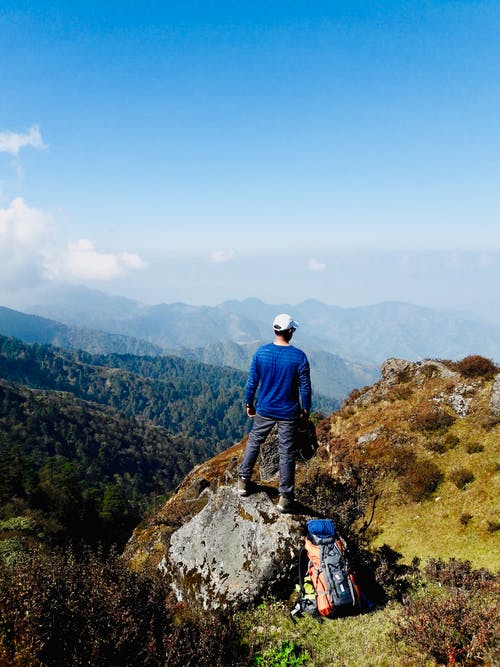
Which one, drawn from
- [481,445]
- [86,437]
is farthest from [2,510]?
[86,437]

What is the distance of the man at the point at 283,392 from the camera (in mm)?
8008

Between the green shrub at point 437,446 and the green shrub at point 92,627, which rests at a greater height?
the green shrub at point 92,627

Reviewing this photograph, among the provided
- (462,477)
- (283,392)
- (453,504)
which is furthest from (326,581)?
(462,477)

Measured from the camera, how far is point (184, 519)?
14461mm

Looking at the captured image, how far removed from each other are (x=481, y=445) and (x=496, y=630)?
9412 mm

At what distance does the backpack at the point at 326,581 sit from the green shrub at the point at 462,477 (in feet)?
22.8

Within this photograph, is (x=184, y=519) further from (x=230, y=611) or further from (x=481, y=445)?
(x=481, y=445)

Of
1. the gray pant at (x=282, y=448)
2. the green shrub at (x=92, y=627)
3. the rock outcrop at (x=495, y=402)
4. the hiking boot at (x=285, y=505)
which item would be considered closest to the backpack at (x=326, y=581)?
the hiking boot at (x=285, y=505)

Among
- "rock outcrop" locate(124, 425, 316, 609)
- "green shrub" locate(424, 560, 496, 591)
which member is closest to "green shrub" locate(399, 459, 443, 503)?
"green shrub" locate(424, 560, 496, 591)

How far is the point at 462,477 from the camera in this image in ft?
40.1

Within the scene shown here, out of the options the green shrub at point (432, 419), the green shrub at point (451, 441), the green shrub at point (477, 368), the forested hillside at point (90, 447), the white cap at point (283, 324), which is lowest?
the forested hillside at point (90, 447)

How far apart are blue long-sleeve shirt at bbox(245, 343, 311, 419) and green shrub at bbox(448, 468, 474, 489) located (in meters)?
7.89

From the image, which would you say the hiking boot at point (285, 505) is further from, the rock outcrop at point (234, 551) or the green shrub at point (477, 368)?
the green shrub at point (477, 368)

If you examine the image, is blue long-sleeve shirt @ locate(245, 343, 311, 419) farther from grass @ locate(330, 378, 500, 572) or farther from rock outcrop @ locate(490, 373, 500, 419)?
rock outcrop @ locate(490, 373, 500, 419)
